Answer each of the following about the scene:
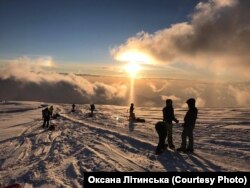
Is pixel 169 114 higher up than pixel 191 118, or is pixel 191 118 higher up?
pixel 169 114

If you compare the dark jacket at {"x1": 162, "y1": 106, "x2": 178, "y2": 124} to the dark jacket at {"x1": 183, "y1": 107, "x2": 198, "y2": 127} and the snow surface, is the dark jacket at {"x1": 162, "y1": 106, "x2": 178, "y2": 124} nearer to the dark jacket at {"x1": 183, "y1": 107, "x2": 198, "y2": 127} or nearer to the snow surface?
the dark jacket at {"x1": 183, "y1": 107, "x2": 198, "y2": 127}

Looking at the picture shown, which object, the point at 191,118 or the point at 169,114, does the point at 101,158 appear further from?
the point at 191,118

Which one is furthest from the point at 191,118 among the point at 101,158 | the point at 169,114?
the point at 101,158

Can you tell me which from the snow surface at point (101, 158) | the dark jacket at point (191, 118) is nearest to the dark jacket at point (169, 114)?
the dark jacket at point (191, 118)

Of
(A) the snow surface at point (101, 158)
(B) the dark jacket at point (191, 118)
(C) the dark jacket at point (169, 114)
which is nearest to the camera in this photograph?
(A) the snow surface at point (101, 158)

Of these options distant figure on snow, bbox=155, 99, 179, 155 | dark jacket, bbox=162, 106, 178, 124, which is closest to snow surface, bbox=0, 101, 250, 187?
distant figure on snow, bbox=155, 99, 179, 155

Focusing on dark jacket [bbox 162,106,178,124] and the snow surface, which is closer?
the snow surface

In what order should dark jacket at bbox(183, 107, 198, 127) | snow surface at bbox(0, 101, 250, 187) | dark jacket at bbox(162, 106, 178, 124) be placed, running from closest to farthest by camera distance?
snow surface at bbox(0, 101, 250, 187), dark jacket at bbox(183, 107, 198, 127), dark jacket at bbox(162, 106, 178, 124)

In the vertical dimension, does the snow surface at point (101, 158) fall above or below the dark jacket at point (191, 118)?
below

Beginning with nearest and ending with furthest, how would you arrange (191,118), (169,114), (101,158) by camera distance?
1. (101,158)
2. (191,118)
3. (169,114)

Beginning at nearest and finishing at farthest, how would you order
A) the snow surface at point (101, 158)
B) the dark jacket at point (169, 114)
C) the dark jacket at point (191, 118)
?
the snow surface at point (101, 158) < the dark jacket at point (191, 118) < the dark jacket at point (169, 114)

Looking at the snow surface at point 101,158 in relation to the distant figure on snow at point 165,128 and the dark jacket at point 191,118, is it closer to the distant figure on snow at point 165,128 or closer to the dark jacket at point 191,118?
the distant figure on snow at point 165,128

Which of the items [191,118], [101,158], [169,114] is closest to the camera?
[101,158]

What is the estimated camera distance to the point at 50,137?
19.3 meters
